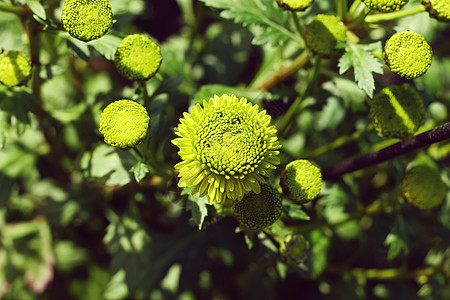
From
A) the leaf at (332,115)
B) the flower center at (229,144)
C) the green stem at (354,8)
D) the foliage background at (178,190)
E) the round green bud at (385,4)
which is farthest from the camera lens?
the leaf at (332,115)

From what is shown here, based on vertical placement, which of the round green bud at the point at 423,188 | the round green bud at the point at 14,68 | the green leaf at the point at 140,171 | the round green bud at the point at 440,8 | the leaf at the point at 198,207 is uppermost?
the round green bud at the point at 440,8

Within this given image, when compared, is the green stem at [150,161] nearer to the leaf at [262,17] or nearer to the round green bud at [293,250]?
the round green bud at [293,250]

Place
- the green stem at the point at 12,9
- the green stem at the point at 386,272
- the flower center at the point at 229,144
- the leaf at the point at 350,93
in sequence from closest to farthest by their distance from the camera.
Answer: the flower center at the point at 229,144 → the green stem at the point at 12,9 → the leaf at the point at 350,93 → the green stem at the point at 386,272

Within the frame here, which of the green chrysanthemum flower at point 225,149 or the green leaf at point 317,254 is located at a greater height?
the green chrysanthemum flower at point 225,149

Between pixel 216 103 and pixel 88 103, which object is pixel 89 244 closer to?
pixel 88 103

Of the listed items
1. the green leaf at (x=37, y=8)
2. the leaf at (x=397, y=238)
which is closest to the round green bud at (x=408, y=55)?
the leaf at (x=397, y=238)

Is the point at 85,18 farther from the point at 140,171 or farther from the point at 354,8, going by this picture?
the point at 354,8

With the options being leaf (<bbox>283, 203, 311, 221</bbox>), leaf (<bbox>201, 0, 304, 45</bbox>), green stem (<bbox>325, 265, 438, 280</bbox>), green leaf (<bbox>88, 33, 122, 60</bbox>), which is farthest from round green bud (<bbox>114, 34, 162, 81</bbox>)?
green stem (<bbox>325, 265, 438, 280</bbox>)

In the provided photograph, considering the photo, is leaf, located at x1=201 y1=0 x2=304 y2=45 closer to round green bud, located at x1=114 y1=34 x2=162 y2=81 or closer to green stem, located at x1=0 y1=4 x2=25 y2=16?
round green bud, located at x1=114 y1=34 x2=162 y2=81
